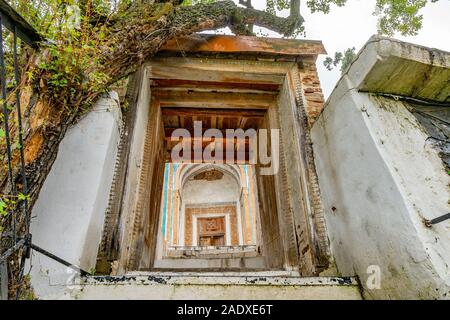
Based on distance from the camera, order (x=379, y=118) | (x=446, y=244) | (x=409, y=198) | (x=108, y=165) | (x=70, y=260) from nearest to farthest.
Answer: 1. (x=446, y=244)
2. (x=409, y=198)
3. (x=70, y=260)
4. (x=379, y=118)
5. (x=108, y=165)

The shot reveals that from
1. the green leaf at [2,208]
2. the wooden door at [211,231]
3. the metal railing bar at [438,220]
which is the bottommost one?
the metal railing bar at [438,220]

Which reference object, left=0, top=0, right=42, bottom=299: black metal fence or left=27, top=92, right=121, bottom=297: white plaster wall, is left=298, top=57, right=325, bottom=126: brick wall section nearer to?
left=27, top=92, right=121, bottom=297: white plaster wall

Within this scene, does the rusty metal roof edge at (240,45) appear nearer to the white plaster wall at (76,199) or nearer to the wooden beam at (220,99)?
the wooden beam at (220,99)

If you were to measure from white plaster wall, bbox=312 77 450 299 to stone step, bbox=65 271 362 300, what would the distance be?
0.25 metres

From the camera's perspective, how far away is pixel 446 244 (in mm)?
1566

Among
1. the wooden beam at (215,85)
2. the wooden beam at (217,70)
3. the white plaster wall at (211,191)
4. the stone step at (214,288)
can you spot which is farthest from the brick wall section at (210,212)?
the stone step at (214,288)

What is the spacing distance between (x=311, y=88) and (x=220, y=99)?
139cm

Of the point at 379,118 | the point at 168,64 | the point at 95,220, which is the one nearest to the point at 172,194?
the point at 168,64

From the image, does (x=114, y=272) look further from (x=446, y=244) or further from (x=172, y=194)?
(x=172, y=194)

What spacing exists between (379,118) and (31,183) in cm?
262

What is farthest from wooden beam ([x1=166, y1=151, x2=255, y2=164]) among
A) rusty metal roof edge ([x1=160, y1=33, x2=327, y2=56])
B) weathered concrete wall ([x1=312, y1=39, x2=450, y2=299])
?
weathered concrete wall ([x1=312, y1=39, x2=450, y2=299])

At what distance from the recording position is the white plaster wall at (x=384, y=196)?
1.59 metres

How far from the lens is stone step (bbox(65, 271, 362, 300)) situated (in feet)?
6.75

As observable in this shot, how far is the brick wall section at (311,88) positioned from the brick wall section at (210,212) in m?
10.4
